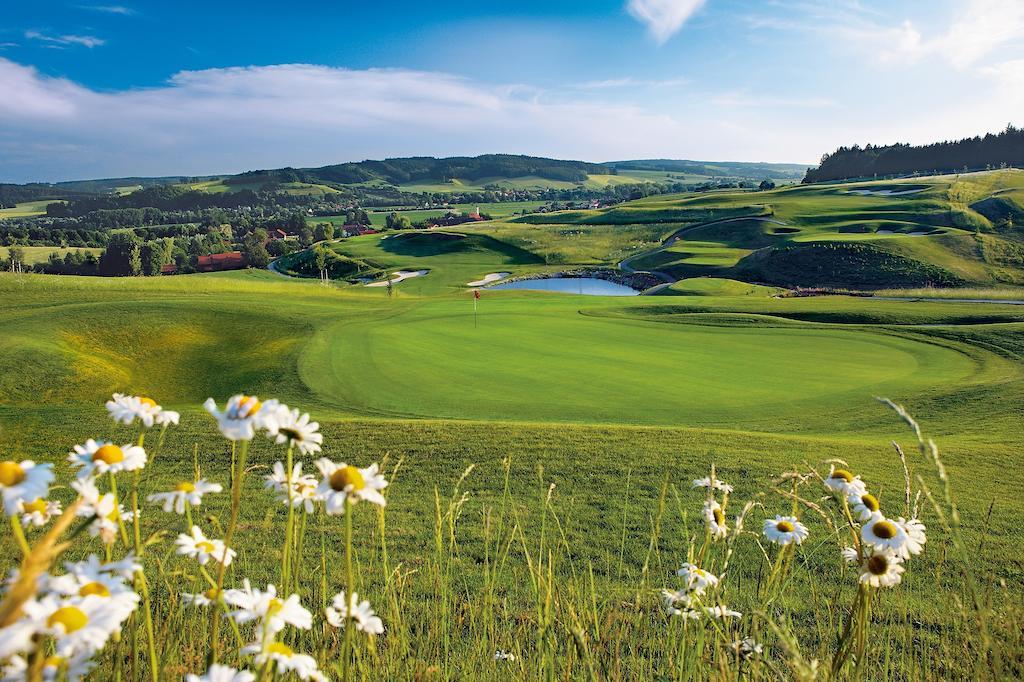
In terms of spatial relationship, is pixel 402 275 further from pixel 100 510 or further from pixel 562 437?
pixel 100 510

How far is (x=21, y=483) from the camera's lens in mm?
1507

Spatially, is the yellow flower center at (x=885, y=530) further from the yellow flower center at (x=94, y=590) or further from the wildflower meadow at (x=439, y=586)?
the yellow flower center at (x=94, y=590)

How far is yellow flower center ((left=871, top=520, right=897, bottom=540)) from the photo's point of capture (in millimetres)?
2383

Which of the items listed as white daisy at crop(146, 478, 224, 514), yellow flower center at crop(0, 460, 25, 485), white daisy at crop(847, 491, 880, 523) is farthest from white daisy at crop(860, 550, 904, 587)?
yellow flower center at crop(0, 460, 25, 485)

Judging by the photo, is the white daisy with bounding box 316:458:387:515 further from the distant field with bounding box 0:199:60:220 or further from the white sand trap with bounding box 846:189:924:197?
the distant field with bounding box 0:199:60:220

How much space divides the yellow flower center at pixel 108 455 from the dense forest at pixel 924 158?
128 m

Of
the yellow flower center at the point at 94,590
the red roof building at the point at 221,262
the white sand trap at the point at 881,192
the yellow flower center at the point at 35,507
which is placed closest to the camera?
the yellow flower center at the point at 94,590

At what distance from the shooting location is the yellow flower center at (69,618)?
1110mm

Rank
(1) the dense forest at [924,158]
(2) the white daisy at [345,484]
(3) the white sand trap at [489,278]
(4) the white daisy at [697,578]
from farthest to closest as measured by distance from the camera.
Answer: (1) the dense forest at [924,158], (3) the white sand trap at [489,278], (4) the white daisy at [697,578], (2) the white daisy at [345,484]

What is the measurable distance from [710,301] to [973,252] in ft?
112

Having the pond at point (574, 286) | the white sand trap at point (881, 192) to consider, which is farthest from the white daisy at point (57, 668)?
the white sand trap at point (881, 192)

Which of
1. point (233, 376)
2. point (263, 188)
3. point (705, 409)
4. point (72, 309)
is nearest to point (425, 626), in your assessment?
point (705, 409)

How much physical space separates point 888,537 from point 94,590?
257cm

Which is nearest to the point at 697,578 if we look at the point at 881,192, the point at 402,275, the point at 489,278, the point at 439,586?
the point at 439,586
